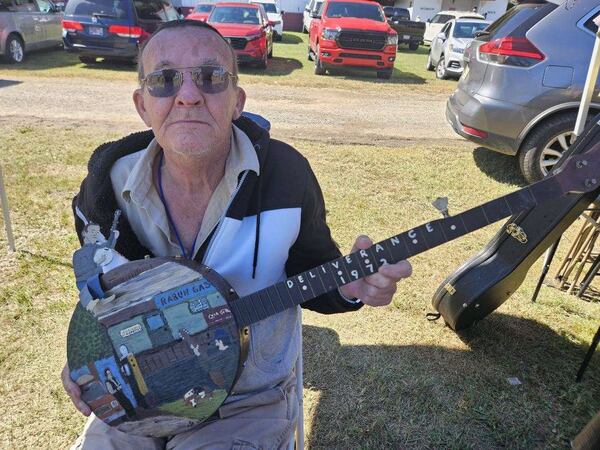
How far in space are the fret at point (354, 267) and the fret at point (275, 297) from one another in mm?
235

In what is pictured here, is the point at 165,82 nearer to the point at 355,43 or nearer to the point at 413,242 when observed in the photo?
the point at 413,242

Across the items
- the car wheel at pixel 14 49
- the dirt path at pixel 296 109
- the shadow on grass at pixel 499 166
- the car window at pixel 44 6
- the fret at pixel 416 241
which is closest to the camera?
the fret at pixel 416 241

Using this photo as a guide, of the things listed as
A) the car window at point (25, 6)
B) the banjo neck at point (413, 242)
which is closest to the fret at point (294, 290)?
the banjo neck at point (413, 242)

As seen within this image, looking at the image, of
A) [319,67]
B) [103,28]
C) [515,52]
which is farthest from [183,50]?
[103,28]

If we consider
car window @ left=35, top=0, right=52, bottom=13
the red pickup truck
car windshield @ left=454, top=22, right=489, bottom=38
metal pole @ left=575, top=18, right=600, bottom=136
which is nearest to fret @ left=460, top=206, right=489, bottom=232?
metal pole @ left=575, top=18, right=600, bottom=136

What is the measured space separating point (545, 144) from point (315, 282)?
416 cm

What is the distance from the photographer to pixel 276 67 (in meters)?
12.4

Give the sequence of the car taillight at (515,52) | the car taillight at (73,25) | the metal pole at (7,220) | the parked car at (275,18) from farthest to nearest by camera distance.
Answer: the parked car at (275,18) < the car taillight at (73,25) < the car taillight at (515,52) < the metal pole at (7,220)

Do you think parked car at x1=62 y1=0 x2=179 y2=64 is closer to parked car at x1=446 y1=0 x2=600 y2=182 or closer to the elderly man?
parked car at x1=446 y1=0 x2=600 y2=182

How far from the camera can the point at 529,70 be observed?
15.1ft

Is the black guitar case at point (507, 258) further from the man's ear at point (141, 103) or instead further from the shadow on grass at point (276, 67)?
the shadow on grass at point (276, 67)

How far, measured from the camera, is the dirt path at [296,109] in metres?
6.77

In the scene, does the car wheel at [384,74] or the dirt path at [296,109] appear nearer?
the dirt path at [296,109]

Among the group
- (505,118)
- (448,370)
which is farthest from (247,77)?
(448,370)
